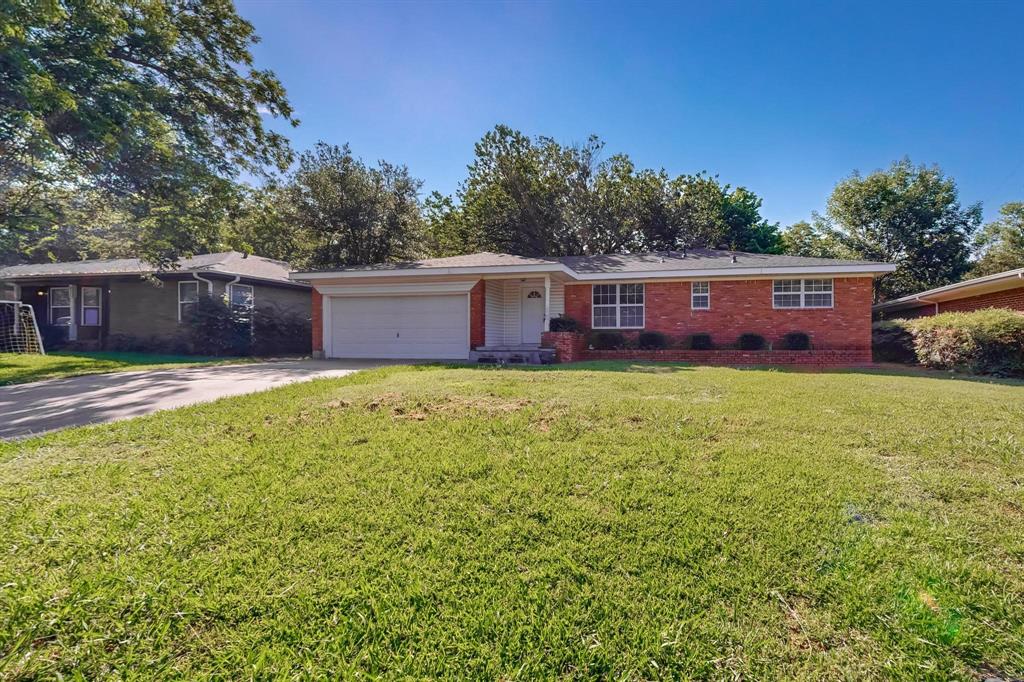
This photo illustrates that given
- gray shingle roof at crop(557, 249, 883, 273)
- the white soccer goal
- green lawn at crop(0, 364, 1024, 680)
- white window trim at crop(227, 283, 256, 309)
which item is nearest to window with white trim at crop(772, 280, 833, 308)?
gray shingle roof at crop(557, 249, 883, 273)

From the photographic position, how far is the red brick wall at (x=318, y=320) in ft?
50.4

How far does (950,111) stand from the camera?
50.3 feet

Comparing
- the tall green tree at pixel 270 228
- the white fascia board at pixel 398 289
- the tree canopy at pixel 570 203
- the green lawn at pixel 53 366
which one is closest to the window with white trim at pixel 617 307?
the white fascia board at pixel 398 289

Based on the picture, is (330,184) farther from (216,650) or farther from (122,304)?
(216,650)

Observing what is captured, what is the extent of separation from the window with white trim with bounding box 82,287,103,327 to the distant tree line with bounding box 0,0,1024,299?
2.03 m

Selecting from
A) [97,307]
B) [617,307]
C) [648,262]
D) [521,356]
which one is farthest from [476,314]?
[97,307]

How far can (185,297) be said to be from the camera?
1758 cm

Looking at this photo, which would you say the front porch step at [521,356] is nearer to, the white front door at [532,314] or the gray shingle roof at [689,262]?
the white front door at [532,314]

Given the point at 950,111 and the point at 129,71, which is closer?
the point at 129,71

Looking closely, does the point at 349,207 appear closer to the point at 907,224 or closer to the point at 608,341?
the point at 608,341

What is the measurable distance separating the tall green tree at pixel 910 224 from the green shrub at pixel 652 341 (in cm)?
2043

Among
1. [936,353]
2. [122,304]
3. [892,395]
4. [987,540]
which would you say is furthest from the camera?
[122,304]

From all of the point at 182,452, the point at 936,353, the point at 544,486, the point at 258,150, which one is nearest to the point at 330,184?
→ the point at 258,150

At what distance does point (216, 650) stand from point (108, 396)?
716 cm
